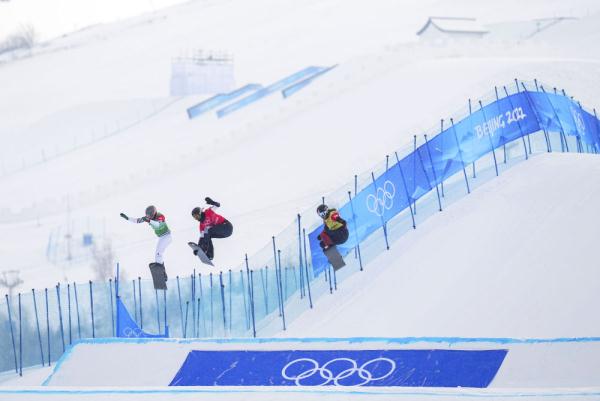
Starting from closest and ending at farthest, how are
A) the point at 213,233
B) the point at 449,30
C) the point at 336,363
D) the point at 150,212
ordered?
the point at 336,363 → the point at 150,212 → the point at 213,233 → the point at 449,30

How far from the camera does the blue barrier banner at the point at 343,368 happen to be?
10.2m

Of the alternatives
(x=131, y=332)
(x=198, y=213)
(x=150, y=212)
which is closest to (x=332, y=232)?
(x=198, y=213)

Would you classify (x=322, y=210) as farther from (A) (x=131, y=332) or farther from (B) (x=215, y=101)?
(B) (x=215, y=101)

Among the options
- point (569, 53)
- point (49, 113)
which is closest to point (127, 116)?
point (49, 113)

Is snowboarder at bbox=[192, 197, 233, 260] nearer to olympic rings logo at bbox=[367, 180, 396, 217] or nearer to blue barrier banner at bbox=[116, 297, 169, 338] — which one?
blue barrier banner at bbox=[116, 297, 169, 338]

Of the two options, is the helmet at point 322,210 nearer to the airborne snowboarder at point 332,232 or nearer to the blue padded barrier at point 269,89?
the airborne snowboarder at point 332,232

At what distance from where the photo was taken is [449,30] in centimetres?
5722

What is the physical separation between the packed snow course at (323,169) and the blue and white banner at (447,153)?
64 centimetres

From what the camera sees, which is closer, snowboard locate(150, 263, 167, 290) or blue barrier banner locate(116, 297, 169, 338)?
snowboard locate(150, 263, 167, 290)

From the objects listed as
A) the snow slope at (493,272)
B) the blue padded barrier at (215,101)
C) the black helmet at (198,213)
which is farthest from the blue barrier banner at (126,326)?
the blue padded barrier at (215,101)

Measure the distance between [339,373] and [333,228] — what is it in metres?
3.61

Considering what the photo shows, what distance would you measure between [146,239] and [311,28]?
140 feet

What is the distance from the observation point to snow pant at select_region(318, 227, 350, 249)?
556 inches

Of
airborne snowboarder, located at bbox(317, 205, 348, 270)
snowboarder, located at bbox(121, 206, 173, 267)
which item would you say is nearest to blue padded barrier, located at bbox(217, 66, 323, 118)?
airborne snowboarder, located at bbox(317, 205, 348, 270)
